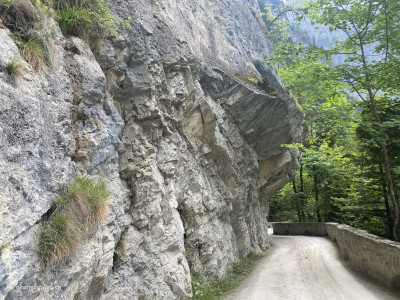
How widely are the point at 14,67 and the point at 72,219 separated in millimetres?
2193

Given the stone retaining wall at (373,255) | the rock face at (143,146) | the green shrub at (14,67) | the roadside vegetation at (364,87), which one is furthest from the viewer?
the roadside vegetation at (364,87)

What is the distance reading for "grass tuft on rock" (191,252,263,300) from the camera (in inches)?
297

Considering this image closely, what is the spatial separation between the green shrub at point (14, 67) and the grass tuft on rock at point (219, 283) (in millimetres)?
6204

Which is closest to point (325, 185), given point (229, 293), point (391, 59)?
point (391, 59)

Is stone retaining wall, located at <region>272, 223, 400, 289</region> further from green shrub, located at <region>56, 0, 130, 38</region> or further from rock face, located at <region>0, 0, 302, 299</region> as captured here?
green shrub, located at <region>56, 0, 130, 38</region>

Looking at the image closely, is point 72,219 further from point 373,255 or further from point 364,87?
point 364,87

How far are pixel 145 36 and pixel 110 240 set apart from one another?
5323mm

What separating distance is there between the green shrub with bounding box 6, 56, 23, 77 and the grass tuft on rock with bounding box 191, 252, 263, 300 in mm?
6204

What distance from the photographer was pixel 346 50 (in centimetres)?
1038

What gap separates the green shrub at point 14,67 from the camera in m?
3.77

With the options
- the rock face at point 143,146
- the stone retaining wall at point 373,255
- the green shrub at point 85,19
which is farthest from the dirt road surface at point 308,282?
the green shrub at point 85,19

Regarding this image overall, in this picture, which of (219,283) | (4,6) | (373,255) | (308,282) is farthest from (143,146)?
(373,255)

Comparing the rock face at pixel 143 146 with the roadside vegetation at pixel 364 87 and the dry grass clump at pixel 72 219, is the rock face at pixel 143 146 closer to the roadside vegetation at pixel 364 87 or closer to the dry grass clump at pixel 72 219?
the dry grass clump at pixel 72 219

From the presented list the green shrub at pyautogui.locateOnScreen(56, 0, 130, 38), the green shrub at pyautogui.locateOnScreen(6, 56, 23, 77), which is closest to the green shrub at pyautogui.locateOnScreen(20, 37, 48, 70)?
the green shrub at pyautogui.locateOnScreen(6, 56, 23, 77)
